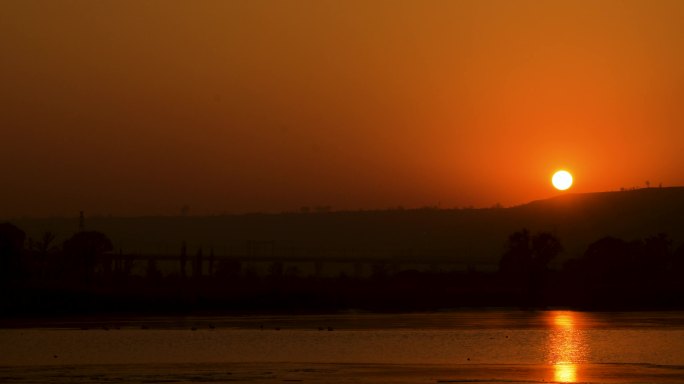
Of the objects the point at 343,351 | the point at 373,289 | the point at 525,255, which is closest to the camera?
the point at 343,351

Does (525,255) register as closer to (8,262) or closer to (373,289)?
(373,289)

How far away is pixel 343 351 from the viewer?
58.8 m

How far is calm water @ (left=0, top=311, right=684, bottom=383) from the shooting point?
46.7m

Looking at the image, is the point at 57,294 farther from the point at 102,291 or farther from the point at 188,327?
the point at 188,327

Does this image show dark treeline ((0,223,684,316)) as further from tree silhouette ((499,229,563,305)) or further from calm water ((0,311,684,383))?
calm water ((0,311,684,383))

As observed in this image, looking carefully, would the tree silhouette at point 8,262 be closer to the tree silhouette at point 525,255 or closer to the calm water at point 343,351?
the calm water at point 343,351

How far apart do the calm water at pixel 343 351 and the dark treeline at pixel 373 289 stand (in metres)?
20.3

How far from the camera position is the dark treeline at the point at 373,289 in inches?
4268

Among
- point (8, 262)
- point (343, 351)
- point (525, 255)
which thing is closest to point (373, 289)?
point (525, 255)

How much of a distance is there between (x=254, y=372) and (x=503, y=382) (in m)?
9.59

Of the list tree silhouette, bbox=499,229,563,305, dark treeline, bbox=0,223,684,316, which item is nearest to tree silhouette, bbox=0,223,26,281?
dark treeline, bbox=0,223,684,316

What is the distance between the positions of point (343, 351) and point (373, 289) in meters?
97.8

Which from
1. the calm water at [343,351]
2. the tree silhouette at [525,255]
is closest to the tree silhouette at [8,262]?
the calm water at [343,351]

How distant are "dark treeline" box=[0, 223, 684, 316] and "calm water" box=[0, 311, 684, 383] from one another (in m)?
20.3
